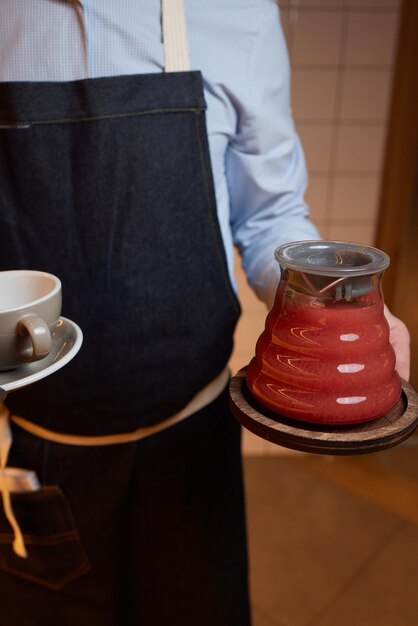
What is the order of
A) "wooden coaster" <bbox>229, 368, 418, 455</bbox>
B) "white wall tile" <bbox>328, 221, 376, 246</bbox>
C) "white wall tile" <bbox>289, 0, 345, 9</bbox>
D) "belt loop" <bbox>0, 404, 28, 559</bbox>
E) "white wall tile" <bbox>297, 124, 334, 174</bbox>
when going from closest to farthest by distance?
1. "wooden coaster" <bbox>229, 368, 418, 455</bbox>
2. "belt loop" <bbox>0, 404, 28, 559</bbox>
3. "white wall tile" <bbox>289, 0, 345, 9</bbox>
4. "white wall tile" <bbox>297, 124, 334, 174</bbox>
5. "white wall tile" <bbox>328, 221, 376, 246</bbox>

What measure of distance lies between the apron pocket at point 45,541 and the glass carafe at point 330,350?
0.58m

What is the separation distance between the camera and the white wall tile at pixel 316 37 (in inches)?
71.7

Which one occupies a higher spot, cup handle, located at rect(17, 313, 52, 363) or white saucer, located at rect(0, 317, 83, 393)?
cup handle, located at rect(17, 313, 52, 363)

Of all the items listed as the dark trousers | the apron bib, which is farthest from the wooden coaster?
the dark trousers

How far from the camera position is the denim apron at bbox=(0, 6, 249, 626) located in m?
0.89

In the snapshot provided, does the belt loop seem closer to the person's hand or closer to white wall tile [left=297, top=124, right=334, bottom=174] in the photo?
the person's hand

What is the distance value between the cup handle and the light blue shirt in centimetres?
44

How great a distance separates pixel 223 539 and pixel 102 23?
0.84 m

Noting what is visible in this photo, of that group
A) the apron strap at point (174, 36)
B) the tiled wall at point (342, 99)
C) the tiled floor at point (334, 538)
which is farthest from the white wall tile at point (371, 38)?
the tiled floor at point (334, 538)

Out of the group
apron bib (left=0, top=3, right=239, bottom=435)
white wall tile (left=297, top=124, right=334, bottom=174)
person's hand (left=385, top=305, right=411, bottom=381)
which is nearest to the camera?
person's hand (left=385, top=305, right=411, bottom=381)

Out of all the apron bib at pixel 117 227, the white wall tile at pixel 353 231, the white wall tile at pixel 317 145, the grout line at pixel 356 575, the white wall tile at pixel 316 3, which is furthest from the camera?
the white wall tile at pixel 353 231

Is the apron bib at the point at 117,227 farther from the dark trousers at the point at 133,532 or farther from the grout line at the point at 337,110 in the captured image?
the grout line at the point at 337,110

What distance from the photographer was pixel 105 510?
105 cm

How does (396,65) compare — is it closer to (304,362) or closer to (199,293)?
(199,293)
